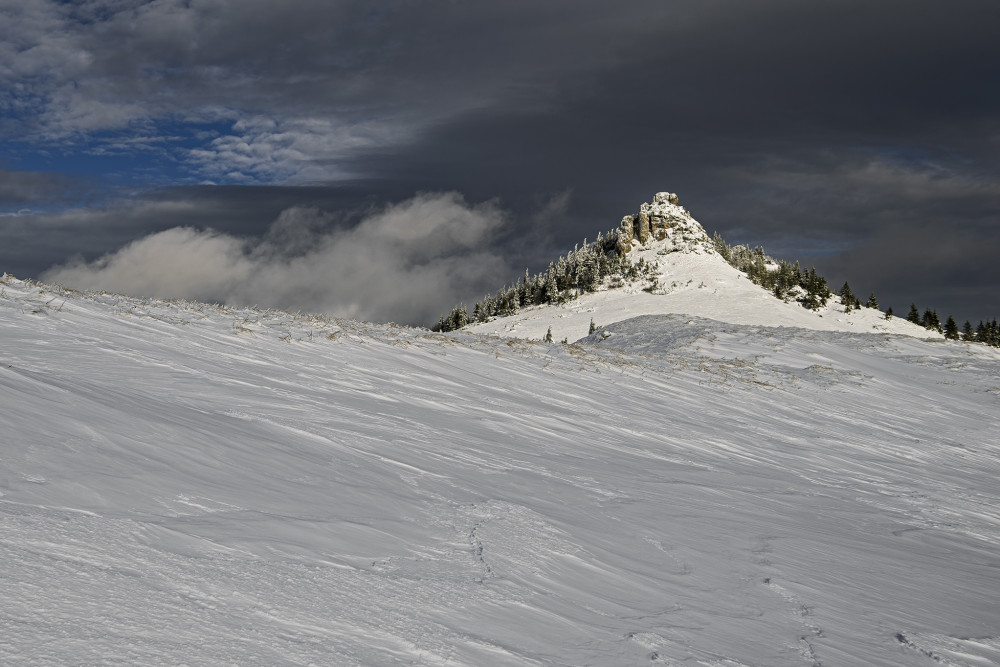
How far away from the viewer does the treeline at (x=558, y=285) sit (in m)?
132

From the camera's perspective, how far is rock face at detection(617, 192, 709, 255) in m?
160

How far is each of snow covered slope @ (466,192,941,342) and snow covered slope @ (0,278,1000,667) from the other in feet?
222

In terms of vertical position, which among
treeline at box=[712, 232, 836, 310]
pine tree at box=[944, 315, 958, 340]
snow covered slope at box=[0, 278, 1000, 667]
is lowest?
snow covered slope at box=[0, 278, 1000, 667]

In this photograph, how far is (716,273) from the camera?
13262cm

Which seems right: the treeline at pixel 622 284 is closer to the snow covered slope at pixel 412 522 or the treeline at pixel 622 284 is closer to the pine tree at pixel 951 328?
the pine tree at pixel 951 328

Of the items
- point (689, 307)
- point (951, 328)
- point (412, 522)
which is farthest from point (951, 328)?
point (412, 522)

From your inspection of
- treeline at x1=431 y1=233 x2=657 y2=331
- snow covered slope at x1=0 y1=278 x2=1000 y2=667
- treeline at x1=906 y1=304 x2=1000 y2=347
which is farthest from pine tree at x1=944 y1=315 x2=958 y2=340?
snow covered slope at x1=0 y1=278 x2=1000 y2=667

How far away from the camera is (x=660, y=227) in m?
164

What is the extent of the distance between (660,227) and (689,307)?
62490 millimetres

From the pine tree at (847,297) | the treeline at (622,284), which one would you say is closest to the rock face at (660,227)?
the treeline at (622,284)

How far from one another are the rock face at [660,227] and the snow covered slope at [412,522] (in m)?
152

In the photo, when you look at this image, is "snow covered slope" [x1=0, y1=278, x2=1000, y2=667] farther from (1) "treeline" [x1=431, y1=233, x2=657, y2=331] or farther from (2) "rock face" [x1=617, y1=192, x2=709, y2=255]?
(2) "rock face" [x1=617, y1=192, x2=709, y2=255]

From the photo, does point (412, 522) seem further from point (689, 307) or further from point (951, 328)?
point (951, 328)

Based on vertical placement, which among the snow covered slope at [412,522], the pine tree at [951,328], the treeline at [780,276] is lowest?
the snow covered slope at [412,522]
